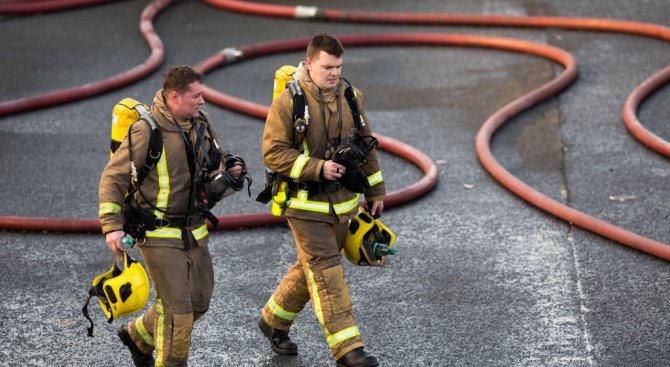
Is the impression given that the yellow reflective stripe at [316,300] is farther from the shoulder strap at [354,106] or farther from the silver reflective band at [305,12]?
the silver reflective band at [305,12]

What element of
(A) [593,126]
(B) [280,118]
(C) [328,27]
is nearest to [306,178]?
(B) [280,118]

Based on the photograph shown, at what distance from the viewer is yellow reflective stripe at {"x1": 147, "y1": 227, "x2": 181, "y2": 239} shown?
227 inches

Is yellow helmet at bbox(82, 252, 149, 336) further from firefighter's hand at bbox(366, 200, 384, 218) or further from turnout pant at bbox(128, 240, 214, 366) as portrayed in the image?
firefighter's hand at bbox(366, 200, 384, 218)

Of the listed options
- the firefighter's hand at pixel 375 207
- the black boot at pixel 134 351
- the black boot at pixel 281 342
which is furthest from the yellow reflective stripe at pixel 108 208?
the firefighter's hand at pixel 375 207

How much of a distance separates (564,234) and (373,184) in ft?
7.56

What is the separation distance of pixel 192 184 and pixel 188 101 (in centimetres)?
47

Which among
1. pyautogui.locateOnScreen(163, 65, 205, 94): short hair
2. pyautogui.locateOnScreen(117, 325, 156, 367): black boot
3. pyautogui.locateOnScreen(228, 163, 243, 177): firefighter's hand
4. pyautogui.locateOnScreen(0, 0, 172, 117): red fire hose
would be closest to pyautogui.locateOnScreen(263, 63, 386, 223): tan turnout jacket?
pyautogui.locateOnScreen(228, 163, 243, 177): firefighter's hand

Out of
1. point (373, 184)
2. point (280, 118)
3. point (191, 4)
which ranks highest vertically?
point (280, 118)

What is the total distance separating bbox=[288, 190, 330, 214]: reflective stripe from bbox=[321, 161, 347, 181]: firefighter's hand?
7.8 inches

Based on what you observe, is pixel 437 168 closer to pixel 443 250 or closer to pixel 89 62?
pixel 443 250

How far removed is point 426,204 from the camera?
8.75 m

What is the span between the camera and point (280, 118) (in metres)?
6.06

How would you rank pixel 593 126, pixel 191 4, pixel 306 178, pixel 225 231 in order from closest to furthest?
pixel 306 178 → pixel 225 231 → pixel 593 126 → pixel 191 4

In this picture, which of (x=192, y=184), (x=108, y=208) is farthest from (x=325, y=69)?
(x=108, y=208)
